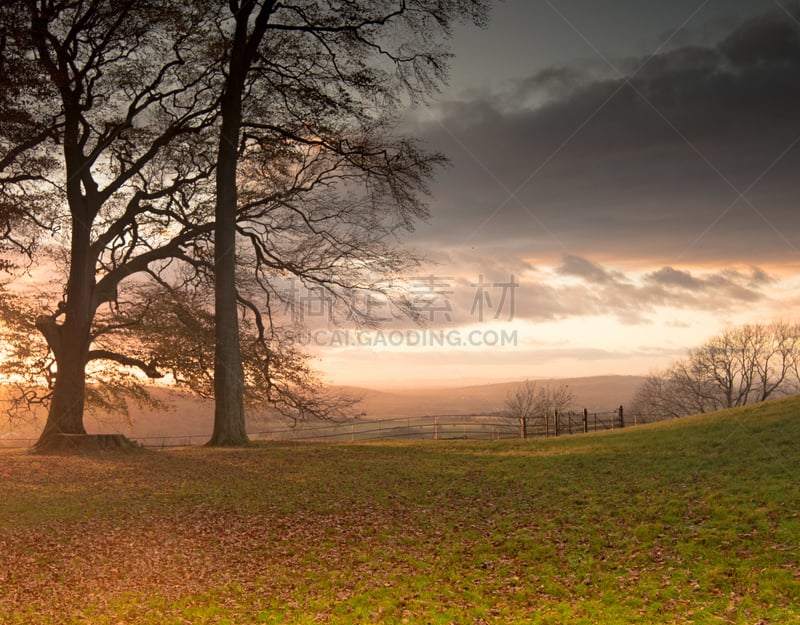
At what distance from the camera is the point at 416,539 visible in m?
10.1

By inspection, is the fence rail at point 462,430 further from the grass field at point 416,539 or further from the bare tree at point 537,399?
the bare tree at point 537,399

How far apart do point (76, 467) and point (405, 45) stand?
1525 centimetres

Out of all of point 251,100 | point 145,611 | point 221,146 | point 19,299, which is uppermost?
point 251,100

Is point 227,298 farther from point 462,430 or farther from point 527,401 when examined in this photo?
point 527,401

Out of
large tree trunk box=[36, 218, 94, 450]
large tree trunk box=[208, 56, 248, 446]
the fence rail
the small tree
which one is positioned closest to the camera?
large tree trunk box=[208, 56, 248, 446]

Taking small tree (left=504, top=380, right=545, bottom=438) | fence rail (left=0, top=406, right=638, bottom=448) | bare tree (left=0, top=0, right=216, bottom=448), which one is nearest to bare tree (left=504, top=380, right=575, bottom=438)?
small tree (left=504, top=380, right=545, bottom=438)

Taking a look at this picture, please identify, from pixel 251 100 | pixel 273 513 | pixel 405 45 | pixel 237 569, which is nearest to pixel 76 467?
pixel 273 513

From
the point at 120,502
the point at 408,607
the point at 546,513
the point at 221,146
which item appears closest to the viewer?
the point at 408,607

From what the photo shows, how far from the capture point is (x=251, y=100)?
22.2m

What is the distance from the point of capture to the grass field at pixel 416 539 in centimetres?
774

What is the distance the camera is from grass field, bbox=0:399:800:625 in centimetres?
774

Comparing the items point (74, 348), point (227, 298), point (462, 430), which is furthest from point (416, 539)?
point (462, 430)

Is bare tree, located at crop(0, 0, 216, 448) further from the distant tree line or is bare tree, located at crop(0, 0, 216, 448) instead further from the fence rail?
the distant tree line

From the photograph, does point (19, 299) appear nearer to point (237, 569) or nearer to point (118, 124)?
point (118, 124)
